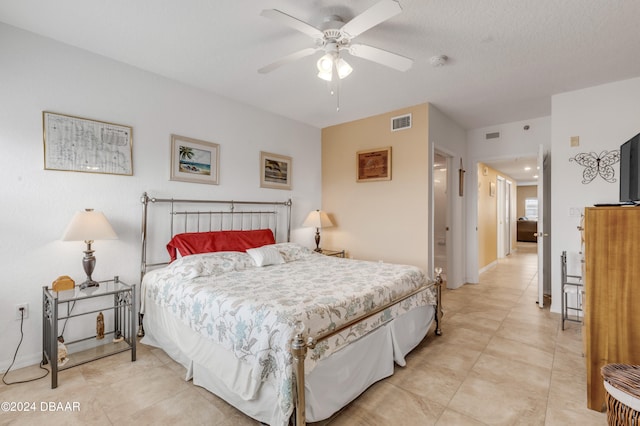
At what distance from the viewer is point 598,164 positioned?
133 inches

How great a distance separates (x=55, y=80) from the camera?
2.52m

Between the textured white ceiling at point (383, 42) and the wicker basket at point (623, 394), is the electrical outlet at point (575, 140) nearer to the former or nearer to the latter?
the textured white ceiling at point (383, 42)

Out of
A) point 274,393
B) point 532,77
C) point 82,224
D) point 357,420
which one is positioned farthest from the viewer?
point 532,77

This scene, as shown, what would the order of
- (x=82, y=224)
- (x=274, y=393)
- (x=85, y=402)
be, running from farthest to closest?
(x=82, y=224) < (x=85, y=402) < (x=274, y=393)

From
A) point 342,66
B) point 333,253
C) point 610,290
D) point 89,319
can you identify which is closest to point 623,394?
point 610,290

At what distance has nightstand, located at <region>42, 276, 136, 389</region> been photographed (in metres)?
2.21

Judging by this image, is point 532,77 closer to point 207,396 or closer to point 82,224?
point 207,396

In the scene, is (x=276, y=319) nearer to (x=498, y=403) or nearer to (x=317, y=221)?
(x=498, y=403)

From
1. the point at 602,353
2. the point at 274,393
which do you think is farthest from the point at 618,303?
the point at 274,393

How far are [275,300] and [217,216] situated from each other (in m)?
2.08

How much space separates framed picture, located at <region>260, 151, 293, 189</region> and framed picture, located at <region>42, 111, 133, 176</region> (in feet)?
5.37

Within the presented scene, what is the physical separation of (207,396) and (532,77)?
4.23m

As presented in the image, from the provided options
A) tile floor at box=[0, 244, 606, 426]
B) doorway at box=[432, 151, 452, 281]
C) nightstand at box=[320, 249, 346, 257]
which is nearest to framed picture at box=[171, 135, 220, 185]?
tile floor at box=[0, 244, 606, 426]

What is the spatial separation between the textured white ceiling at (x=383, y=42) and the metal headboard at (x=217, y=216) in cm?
136
